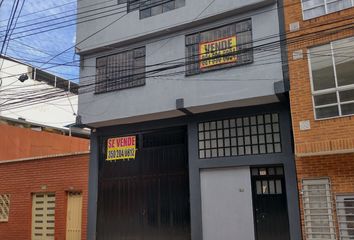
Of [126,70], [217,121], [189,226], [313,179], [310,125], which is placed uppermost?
[126,70]

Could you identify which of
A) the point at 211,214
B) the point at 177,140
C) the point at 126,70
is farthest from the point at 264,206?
the point at 126,70

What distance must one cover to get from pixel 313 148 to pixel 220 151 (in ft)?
10.8

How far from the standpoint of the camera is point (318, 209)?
938 cm

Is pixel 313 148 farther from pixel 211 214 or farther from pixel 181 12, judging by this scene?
pixel 181 12

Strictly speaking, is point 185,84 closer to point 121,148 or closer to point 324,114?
point 121,148

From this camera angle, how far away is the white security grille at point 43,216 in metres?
14.6

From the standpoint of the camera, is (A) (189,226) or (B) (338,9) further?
(A) (189,226)

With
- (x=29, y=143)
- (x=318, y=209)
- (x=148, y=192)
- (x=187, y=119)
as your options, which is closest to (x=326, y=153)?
(x=318, y=209)

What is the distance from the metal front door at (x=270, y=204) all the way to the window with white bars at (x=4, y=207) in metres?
10.8

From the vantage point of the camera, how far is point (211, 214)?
11.6m

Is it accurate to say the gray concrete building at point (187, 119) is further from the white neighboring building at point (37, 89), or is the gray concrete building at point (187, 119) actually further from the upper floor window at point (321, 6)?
the white neighboring building at point (37, 89)

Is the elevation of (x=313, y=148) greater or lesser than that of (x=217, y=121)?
lesser

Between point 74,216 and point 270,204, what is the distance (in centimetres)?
758

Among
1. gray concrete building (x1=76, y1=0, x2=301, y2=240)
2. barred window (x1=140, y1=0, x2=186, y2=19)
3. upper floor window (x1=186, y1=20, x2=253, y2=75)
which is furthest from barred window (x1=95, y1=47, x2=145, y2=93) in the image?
upper floor window (x1=186, y1=20, x2=253, y2=75)
